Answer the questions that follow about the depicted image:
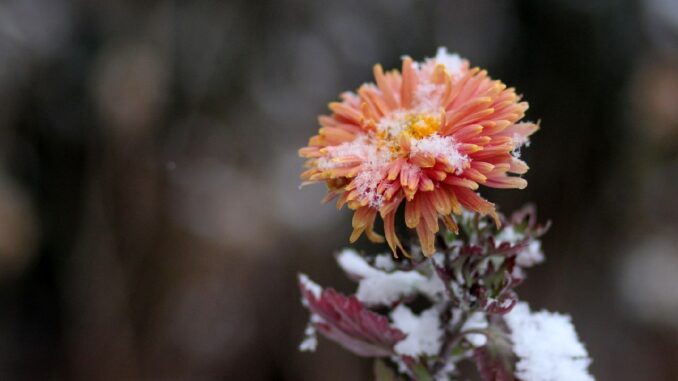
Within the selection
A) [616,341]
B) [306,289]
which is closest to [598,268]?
[616,341]

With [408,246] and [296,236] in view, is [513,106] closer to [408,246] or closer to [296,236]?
[408,246]

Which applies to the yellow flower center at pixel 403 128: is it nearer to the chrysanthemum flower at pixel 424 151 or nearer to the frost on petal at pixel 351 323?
the chrysanthemum flower at pixel 424 151

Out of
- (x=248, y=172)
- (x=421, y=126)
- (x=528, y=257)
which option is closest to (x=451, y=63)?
(x=421, y=126)

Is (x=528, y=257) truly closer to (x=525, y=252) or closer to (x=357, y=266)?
(x=525, y=252)

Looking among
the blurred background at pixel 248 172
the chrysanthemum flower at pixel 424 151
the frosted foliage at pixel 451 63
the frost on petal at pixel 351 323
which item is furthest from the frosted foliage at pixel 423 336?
the blurred background at pixel 248 172

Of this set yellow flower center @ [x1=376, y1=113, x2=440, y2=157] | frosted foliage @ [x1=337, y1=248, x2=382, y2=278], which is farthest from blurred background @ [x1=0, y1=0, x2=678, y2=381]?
yellow flower center @ [x1=376, y1=113, x2=440, y2=157]
